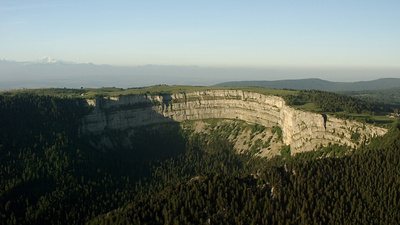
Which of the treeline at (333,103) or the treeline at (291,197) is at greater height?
the treeline at (333,103)

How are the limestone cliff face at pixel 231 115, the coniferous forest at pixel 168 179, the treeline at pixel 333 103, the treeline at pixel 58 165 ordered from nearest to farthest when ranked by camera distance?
the coniferous forest at pixel 168 179 → the treeline at pixel 58 165 → the limestone cliff face at pixel 231 115 → the treeline at pixel 333 103

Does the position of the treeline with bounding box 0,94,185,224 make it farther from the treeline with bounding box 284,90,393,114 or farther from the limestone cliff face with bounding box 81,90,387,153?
the treeline with bounding box 284,90,393,114

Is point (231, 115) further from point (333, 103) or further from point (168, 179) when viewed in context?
point (168, 179)

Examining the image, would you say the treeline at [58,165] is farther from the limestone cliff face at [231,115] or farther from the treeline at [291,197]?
the treeline at [291,197]

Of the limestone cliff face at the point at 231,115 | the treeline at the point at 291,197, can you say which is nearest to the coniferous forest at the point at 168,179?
the treeline at the point at 291,197

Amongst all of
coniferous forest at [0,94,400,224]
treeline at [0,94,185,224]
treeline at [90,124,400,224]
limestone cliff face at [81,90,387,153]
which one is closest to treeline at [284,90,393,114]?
limestone cliff face at [81,90,387,153]

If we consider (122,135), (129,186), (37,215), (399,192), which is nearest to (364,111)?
(399,192)

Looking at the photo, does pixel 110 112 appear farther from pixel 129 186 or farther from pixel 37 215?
pixel 37 215
